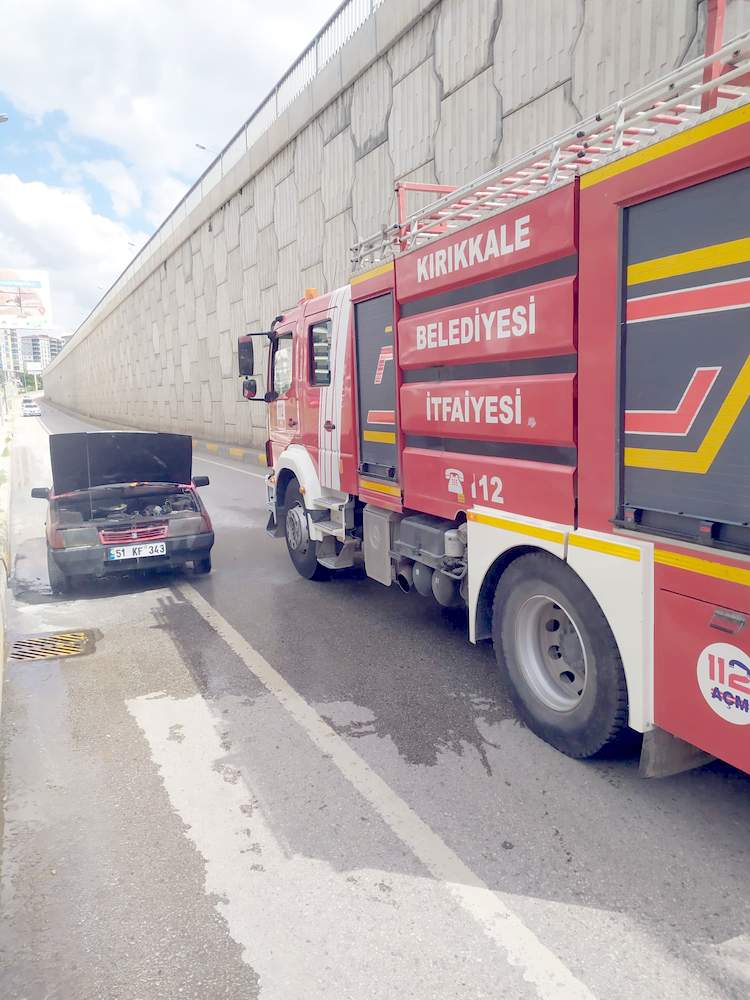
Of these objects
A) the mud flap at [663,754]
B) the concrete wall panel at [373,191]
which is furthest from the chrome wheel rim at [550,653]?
the concrete wall panel at [373,191]

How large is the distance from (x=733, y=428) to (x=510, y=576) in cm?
157

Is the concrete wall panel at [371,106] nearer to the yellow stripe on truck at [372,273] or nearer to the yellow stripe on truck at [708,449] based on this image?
the yellow stripe on truck at [372,273]

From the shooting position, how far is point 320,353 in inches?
249

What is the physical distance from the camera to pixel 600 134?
330 cm

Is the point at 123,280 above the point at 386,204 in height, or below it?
above

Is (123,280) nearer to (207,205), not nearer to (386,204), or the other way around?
(207,205)

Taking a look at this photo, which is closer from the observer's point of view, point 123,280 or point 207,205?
point 207,205

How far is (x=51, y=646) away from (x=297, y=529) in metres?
2.47

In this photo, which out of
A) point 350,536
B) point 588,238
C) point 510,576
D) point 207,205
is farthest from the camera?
point 207,205

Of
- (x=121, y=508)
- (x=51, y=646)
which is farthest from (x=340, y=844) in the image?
(x=121, y=508)

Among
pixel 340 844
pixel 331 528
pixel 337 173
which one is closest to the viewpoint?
pixel 340 844

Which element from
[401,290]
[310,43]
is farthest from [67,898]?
[310,43]

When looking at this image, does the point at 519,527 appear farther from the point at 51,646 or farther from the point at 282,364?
the point at 282,364

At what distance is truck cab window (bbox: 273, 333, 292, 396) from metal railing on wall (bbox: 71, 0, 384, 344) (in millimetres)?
9414
